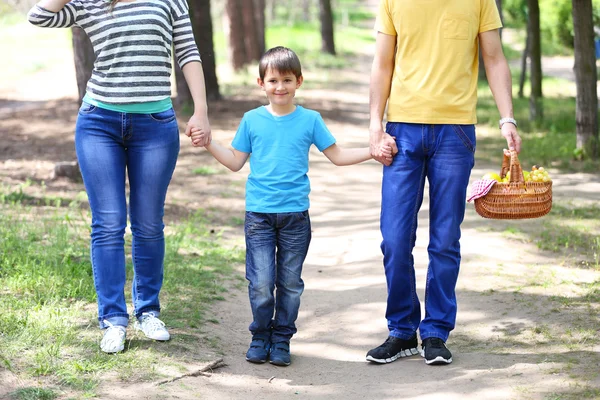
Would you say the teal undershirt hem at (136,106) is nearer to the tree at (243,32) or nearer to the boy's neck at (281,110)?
the boy's neck at (281,110)

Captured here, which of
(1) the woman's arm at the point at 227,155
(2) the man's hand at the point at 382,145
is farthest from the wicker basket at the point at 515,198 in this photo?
(1) the woman's arm at the point at 227,155

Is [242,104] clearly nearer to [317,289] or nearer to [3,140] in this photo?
[3,140]

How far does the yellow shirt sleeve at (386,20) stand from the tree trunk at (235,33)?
1764 centimetres

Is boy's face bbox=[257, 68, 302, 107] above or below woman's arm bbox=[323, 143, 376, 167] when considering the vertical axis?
above

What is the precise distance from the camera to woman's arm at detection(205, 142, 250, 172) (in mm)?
4871

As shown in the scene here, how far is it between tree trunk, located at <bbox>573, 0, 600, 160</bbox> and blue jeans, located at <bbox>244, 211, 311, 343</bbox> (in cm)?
776

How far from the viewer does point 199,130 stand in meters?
4.74

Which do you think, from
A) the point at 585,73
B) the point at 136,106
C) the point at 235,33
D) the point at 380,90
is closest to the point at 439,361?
the point at 380,90

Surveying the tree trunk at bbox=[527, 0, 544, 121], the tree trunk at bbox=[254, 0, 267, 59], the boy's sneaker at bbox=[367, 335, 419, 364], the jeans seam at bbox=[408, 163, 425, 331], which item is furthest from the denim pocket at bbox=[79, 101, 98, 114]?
the tree trunk at bbox=[254, 0, 267, 59]

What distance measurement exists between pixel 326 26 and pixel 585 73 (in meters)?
20.5

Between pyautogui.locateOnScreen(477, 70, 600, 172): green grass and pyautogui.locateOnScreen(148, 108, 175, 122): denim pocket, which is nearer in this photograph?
pyautogui.locateOnScreen(148, 108, 175, 122): denim pocket

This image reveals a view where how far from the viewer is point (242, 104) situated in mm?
16938

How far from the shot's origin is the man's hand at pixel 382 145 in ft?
15.6

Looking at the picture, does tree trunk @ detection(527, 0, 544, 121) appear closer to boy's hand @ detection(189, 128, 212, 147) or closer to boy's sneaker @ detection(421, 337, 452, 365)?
boy's sneaker @ detection(421, 337, 452, 365)
